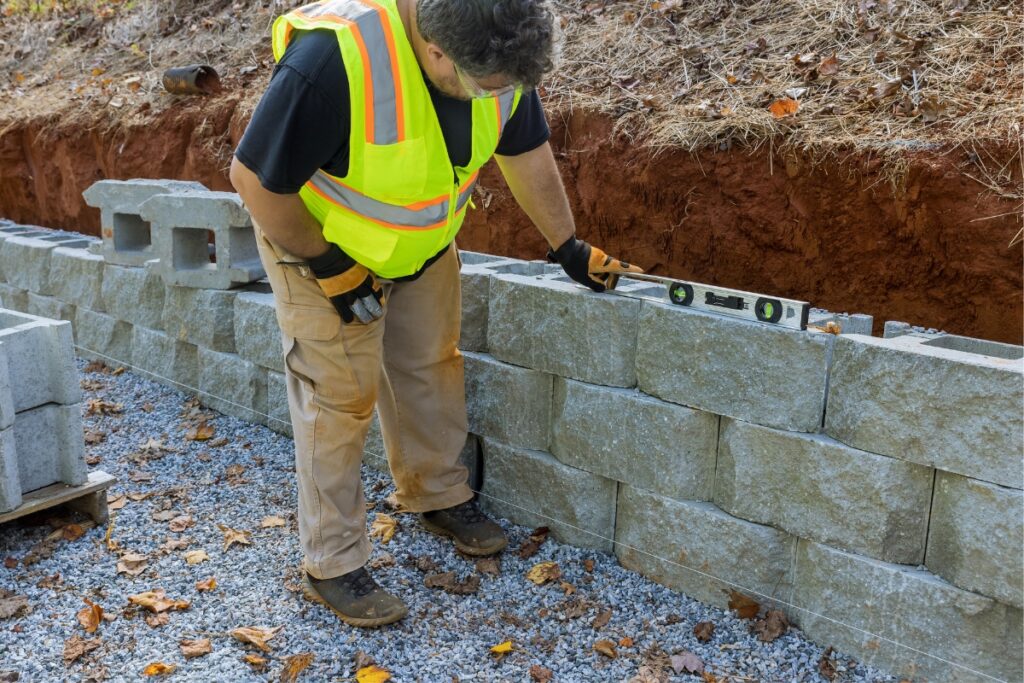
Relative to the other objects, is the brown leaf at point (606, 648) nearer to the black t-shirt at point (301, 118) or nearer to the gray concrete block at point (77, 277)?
the black t-shirt at point (301, 118)

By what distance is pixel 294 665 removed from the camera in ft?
10.5

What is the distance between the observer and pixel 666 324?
346 cm

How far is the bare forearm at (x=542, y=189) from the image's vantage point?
3498 mm

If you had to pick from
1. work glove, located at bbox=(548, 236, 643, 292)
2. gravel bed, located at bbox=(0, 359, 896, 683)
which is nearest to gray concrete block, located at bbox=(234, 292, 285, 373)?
gravel bed, located at bbox=(0, 359, 896, 683)

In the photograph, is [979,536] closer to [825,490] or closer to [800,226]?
[825,490]

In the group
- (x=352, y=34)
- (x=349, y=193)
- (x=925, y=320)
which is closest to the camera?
(x=352, y=34)

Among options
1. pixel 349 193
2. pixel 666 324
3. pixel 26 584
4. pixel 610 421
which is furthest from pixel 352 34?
pixel 26 584

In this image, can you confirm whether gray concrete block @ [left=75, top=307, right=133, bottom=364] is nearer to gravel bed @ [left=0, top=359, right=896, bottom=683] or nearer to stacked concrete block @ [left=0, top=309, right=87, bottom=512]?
gravel bed @ [left=0, top=359, right=896, bottom=683]

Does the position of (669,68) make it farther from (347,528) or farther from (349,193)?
(347,528)

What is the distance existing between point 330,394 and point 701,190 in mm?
2208

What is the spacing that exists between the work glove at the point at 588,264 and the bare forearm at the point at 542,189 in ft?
0.14

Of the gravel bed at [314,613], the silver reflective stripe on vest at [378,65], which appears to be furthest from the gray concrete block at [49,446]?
the silver reflective stripe on vest at [378,65]

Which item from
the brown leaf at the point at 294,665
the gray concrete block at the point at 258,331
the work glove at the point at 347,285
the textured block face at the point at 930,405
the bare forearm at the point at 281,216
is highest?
the bare forearm at the point at 281,216

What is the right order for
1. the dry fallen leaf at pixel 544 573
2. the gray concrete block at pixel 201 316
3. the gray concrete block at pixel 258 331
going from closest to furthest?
the dry fallen leaf at pixel 544 573 < the gray concrete block at pixel 258 331 < the gray concrete block at pixel 201 316
